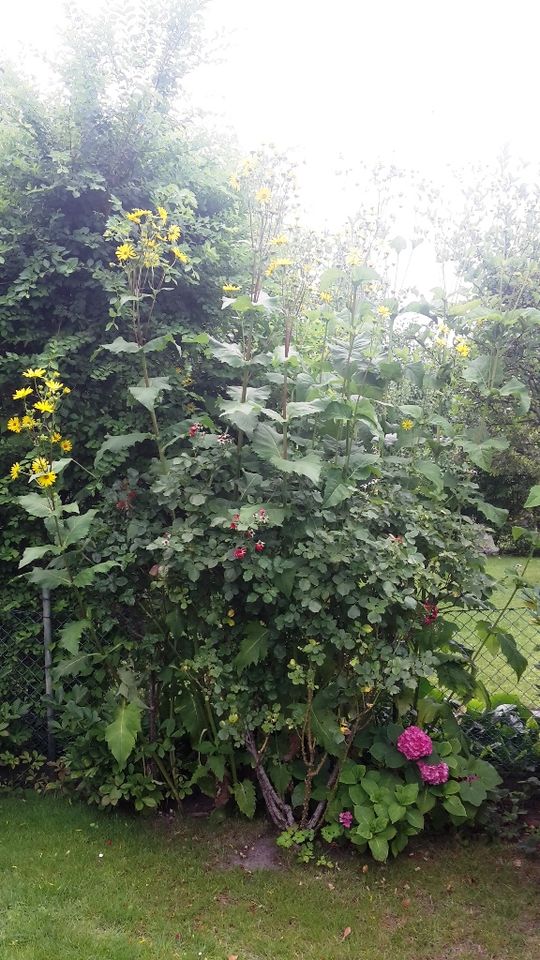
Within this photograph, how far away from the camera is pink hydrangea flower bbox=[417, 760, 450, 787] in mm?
2617

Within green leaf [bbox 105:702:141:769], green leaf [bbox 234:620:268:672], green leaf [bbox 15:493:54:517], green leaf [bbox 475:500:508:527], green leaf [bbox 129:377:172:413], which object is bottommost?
green leaf [bbox 105:702:141:769]

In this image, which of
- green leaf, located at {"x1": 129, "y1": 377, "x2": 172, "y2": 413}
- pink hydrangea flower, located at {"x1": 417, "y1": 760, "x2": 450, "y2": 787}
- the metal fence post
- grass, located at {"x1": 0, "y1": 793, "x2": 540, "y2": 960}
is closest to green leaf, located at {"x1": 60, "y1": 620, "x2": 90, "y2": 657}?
the metal fence post

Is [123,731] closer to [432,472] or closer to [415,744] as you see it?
[415,744]

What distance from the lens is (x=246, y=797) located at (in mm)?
2785

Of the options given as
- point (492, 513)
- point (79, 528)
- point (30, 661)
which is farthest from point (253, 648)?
point (30, 661)

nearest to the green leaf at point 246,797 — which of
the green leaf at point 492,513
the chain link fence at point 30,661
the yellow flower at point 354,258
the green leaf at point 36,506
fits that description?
the chain link fence at point 30,661

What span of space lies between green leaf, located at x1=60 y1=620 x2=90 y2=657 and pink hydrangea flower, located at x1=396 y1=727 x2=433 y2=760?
1320 millimetres

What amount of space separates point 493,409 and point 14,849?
111 inches

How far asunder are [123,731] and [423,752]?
1158 mm

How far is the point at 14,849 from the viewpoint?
2.71m

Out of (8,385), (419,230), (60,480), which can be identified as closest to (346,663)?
(60,480)

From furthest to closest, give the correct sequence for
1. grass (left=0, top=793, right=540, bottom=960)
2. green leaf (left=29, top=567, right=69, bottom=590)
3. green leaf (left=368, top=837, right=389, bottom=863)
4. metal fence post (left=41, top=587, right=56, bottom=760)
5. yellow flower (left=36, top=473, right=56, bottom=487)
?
metal fence post (left=41, top=587, right=56, bottom=760), green leaf (left=29, top=567, right=69, bottom=590), yellow flower (left=36, top=473, right=56, bottom=487), green leaf (left=368, top=837, right=389, bottom=863), grass (left=0, top=793, right=540, bottom=960)

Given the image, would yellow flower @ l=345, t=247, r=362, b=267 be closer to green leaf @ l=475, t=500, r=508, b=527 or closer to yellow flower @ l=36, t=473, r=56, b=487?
green leaf @ l=475, t=500, r=508, b=527

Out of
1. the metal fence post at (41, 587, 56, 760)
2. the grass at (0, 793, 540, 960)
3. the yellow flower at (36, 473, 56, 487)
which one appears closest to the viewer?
the grass at (0, 793, 540, 960)
